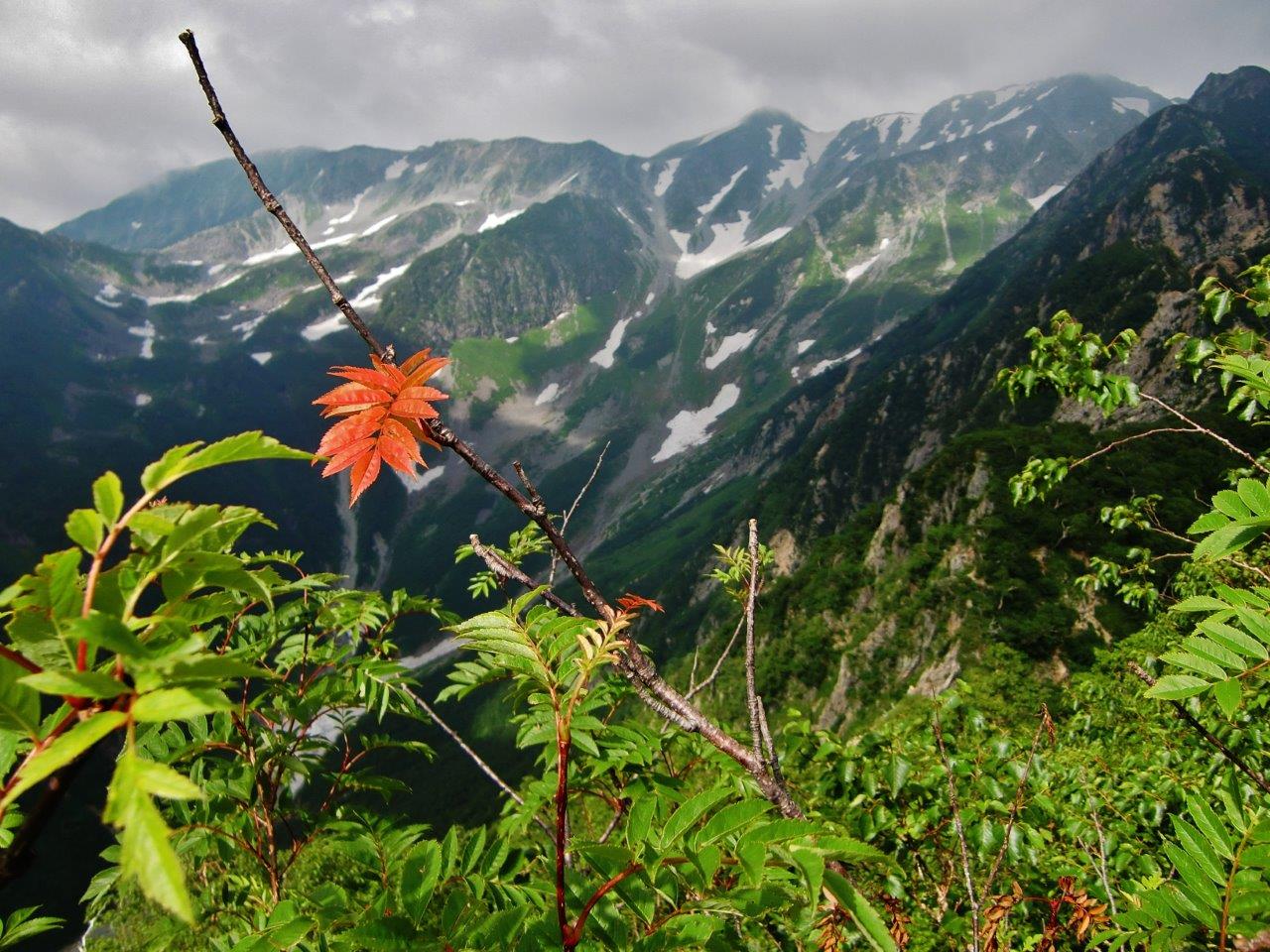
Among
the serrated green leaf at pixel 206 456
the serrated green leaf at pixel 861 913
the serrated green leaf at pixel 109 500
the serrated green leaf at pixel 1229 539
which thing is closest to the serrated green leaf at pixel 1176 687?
the serrated green leaf at pixel 1229 539

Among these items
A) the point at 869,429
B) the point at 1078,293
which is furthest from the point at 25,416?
the point at 1078,293

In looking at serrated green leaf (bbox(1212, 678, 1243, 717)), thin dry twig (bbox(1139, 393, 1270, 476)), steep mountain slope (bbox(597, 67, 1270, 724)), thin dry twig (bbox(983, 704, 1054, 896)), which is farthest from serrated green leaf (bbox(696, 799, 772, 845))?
steep mountain slope (bbox(597, 67, 1270, 724))

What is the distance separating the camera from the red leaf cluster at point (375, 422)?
188cm

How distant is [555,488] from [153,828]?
183665 millimetres

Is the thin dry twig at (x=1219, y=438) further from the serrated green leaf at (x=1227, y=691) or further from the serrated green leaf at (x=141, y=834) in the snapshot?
the serrated green leaf at (x=141, y=834)

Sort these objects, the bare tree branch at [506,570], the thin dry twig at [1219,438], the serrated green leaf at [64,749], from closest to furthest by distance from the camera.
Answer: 1. the serrated green leaf at [64,749]
2. the bare tree branch at [506,570]
3. the thin dry twig at [1219,438]

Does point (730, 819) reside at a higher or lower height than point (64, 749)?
lower

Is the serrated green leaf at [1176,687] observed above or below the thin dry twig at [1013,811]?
above

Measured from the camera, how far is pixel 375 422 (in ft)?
6.41

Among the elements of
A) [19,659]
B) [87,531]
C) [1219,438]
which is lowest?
[1219,438]

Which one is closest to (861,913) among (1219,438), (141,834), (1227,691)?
(1227,691)

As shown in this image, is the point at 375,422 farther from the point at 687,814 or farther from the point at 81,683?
the point at 687,814

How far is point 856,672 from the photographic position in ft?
149

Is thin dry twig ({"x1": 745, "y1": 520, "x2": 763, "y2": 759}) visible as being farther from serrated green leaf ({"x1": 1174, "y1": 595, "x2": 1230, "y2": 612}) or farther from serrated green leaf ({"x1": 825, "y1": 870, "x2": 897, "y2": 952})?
serrated green leaf ({"x1": 1174, "y1": 595, "x2": 1230, "y2": 612})
